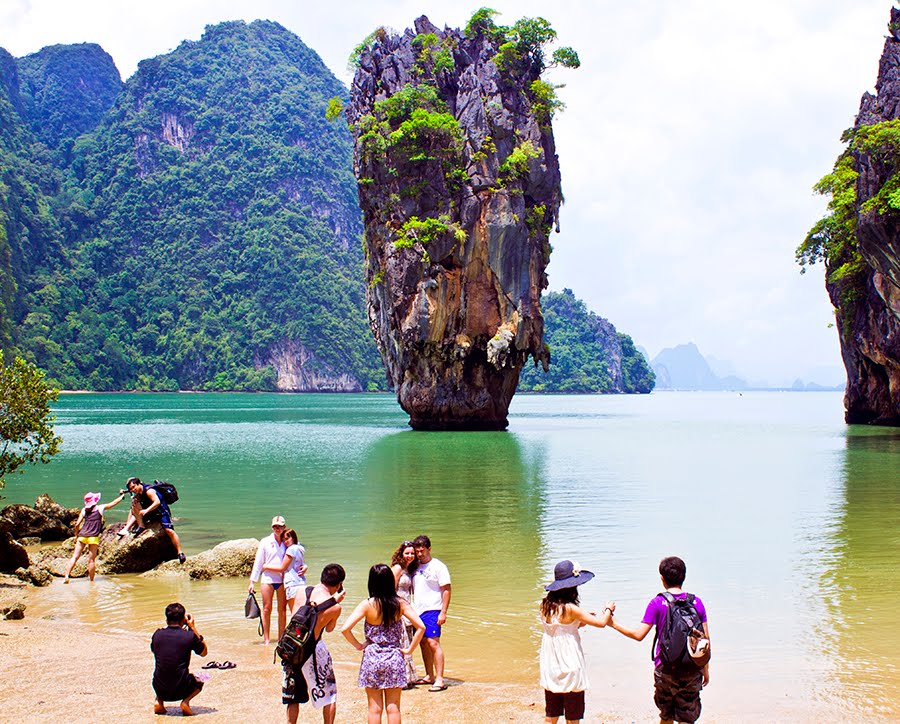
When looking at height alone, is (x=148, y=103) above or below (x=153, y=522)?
above

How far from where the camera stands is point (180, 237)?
540 ft

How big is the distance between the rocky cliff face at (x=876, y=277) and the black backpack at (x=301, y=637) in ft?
99.7

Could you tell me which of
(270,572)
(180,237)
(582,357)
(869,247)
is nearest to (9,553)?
(270,572)

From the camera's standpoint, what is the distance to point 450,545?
15367mm

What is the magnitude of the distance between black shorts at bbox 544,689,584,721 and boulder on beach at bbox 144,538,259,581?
7.76 meters


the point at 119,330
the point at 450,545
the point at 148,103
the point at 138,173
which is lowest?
the point at 450,545

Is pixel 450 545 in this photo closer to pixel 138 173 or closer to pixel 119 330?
pixel 119 330

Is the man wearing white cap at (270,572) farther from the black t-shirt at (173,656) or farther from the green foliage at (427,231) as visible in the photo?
the green foliage at (427,231)

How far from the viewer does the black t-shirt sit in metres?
6.97

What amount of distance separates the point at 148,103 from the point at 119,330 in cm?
5973

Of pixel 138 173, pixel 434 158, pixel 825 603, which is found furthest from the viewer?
pixel 138 173

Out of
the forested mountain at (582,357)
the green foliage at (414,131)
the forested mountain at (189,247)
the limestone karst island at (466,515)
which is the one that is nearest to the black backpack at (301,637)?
the limestone karst island at (466,515)

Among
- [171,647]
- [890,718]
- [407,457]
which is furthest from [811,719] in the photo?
[407,457]

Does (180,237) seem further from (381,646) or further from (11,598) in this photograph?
(381,646)
